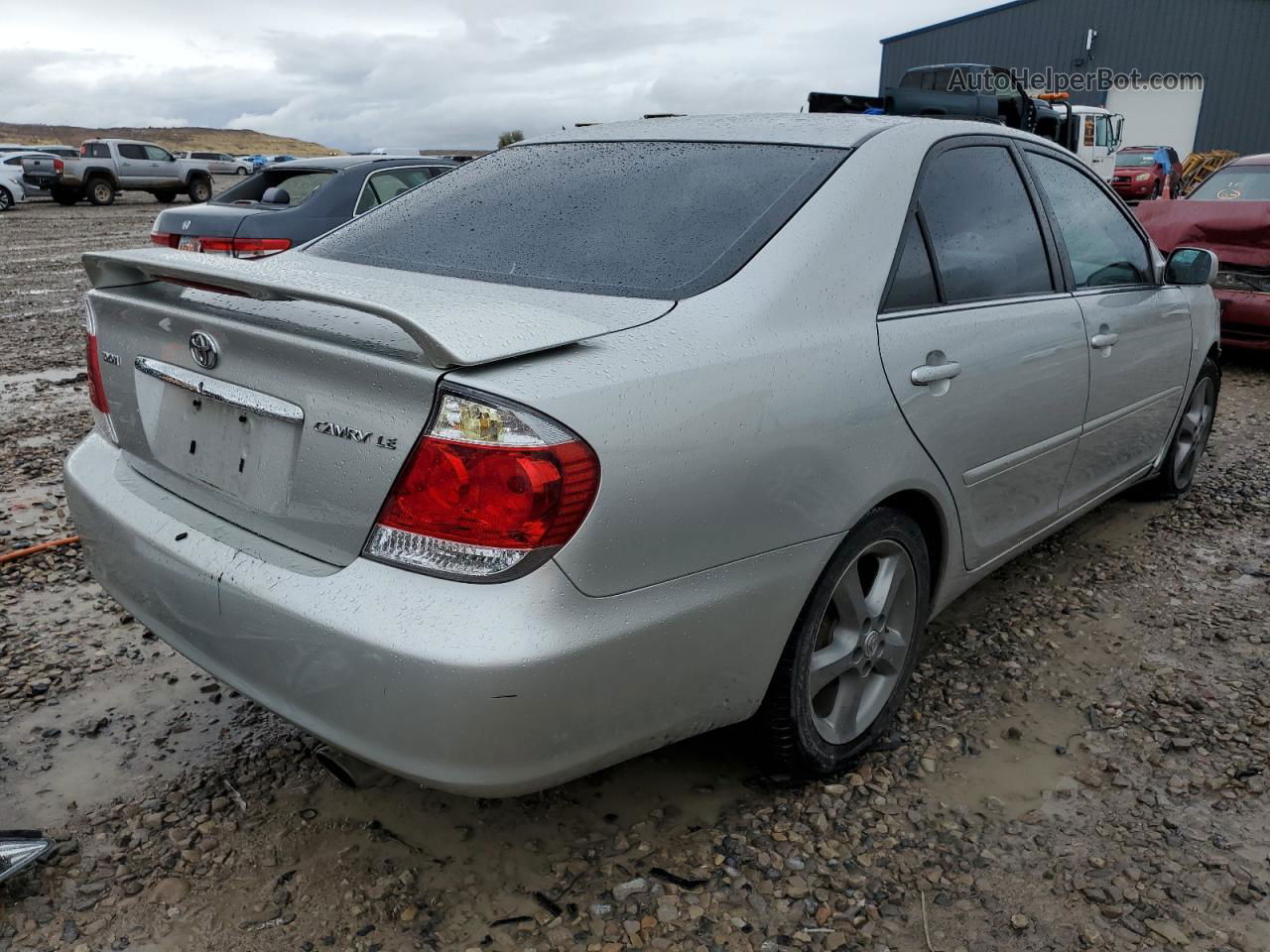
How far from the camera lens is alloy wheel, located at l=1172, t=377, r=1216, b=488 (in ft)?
14.0

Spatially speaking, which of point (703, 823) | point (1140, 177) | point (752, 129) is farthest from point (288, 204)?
point (1140, 177)

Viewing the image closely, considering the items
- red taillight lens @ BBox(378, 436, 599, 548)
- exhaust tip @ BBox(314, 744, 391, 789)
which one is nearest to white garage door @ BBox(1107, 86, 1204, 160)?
exhaust tip @ BBox(314, 744, 391, 789)

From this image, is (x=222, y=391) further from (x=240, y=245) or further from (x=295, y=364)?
(x=240, y=245)

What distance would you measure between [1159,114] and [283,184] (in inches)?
1105

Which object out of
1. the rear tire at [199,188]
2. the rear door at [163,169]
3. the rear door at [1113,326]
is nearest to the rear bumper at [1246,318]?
the rear door at [1113,326]

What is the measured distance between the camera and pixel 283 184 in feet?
26.7

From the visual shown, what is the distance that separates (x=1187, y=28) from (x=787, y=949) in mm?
32221

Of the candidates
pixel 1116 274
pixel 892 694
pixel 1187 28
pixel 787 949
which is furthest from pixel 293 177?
pixel 1187 28

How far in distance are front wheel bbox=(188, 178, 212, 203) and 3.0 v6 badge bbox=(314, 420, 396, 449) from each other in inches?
1148

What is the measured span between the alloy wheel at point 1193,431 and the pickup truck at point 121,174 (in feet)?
88.0

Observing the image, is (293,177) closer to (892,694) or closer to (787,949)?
(892,694)

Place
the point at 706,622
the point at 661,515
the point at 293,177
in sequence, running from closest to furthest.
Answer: the point at 661,515 < the point at 706,622 < the point at 293,177

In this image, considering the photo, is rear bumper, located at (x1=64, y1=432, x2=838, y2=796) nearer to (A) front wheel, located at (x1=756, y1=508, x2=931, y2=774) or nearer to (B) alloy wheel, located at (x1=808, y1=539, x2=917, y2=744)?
(A) front wheel, located at (x1=756, y1=508, x2=931, y2=774)

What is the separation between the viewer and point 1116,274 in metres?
3.38
